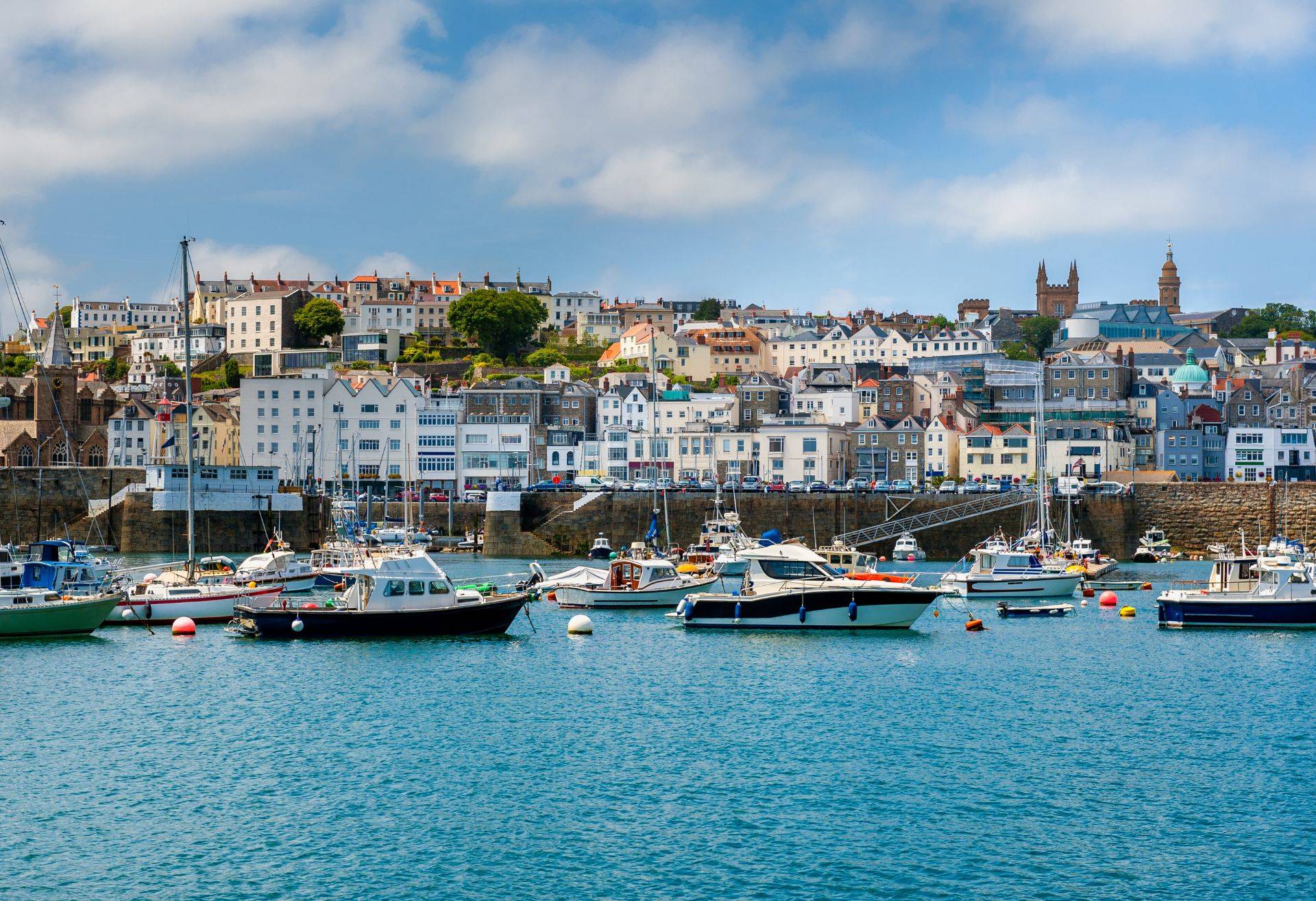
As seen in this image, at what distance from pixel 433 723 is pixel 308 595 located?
747 inches

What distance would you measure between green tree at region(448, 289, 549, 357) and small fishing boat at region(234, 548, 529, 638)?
10042cm

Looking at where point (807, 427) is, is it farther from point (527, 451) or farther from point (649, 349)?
point (649, 349)

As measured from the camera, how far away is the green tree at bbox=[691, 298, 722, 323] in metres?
180

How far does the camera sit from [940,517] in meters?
76.9

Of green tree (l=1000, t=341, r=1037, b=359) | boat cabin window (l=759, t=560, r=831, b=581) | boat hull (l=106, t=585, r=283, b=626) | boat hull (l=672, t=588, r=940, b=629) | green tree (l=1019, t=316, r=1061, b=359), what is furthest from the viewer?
green tree (l=1019, t=316, r=1061, b=359)

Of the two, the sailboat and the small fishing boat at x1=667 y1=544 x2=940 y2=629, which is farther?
the sailboat

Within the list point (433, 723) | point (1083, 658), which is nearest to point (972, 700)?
point (1083, 658)

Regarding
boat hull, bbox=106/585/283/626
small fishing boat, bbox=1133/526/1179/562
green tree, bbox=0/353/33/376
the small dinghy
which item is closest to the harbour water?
boat hull, bbox=106/585/283/626

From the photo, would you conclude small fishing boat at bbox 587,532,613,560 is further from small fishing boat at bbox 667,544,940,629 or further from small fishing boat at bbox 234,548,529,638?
small fishing boat at bbox 234,548,529,638

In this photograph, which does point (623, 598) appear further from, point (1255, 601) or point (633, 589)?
point (1255, 601)

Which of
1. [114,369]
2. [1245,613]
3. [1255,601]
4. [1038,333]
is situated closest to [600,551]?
[1245,613]

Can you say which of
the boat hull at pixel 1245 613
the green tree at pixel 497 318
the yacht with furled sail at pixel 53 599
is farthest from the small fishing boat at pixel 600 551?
the green tree at pixel 497 318

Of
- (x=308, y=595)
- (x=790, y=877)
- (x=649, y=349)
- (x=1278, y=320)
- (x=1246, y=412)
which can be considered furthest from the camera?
(x=1278, y=320)

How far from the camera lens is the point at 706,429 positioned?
102000 millimetres
